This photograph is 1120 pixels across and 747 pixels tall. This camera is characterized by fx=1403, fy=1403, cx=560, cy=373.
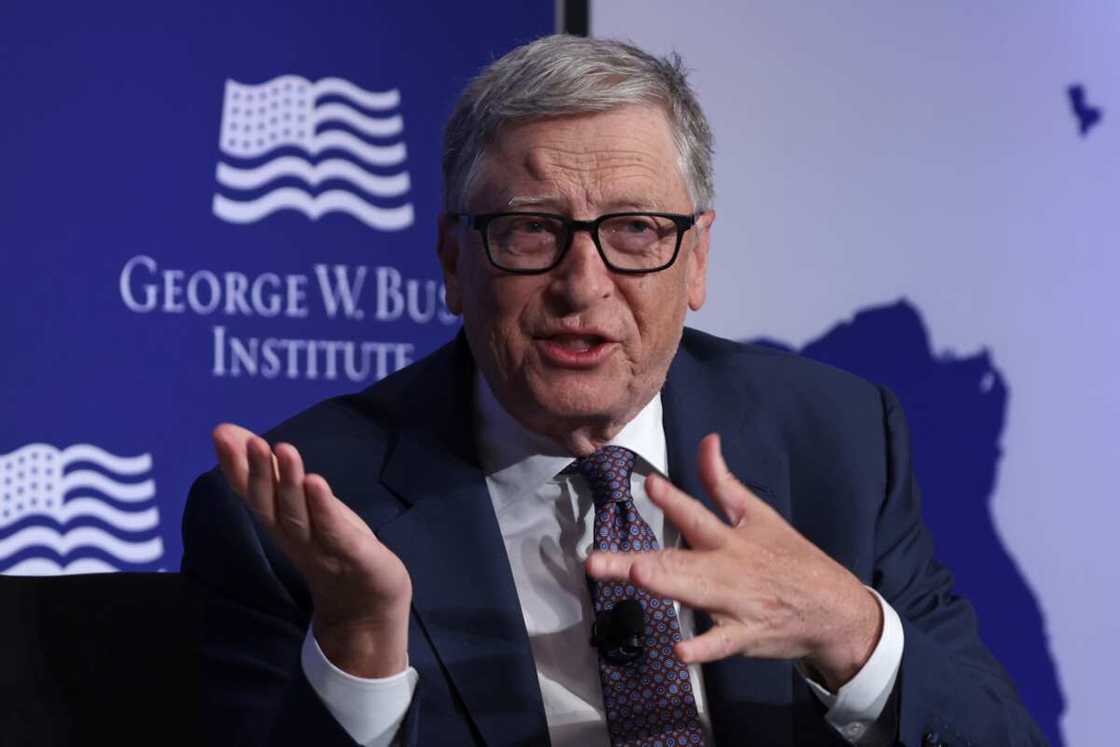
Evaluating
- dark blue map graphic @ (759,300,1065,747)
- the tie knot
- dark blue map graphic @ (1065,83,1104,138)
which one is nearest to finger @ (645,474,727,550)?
the tie knot

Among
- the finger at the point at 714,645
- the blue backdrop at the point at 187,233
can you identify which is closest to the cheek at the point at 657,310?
the finger at the point at 714,645

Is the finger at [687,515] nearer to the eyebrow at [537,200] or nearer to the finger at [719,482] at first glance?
the finger at [719,482]

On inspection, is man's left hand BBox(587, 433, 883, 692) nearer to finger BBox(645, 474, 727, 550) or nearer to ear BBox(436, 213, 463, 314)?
finger BBox(645, 474, 727, 550)

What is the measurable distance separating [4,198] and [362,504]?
121 centimetres

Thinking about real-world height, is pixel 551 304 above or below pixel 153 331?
above

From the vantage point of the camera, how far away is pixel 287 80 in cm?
278

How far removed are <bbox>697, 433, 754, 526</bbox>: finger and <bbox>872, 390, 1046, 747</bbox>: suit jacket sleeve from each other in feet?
0.97

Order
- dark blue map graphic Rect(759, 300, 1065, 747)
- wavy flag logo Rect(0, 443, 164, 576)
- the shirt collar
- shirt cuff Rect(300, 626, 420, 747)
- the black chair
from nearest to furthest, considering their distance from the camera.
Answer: shirt cuff Rect(300, 626, 420, 747) → the black chair → the shirt collar → wavy flag logo Rect(0, 443, 164, 576) → dark blue map graphic Rect(759, 300, 1065, 747)

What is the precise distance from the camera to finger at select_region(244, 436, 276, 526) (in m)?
1.39

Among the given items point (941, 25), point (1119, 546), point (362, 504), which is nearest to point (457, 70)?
point (941, 25)

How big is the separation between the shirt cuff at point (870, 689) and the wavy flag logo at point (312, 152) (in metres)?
1.56

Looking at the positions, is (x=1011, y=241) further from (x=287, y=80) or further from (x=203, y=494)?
(x=203, y=494)

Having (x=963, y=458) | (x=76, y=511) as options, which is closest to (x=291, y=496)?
(x=76, y=511)

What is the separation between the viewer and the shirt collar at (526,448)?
1.88m
